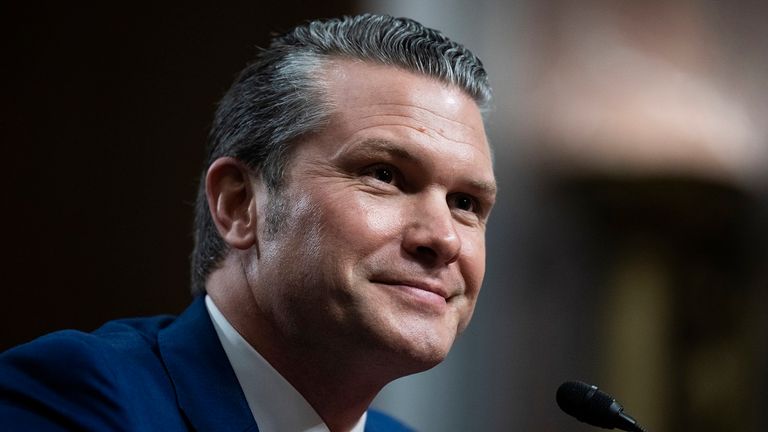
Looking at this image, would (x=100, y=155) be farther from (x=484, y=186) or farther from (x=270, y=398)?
(x=484, y=186)

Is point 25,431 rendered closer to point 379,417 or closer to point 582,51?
point 379,417

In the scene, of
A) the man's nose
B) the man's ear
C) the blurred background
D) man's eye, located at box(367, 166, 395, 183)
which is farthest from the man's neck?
the blurred background

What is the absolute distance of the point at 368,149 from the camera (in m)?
1.96

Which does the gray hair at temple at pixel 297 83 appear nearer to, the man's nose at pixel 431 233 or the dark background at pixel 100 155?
the man's nose at pixel 431 233

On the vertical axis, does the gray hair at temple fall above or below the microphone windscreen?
above

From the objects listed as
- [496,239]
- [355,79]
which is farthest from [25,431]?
[496,239]

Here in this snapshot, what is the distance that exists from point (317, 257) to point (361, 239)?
0.32 ft

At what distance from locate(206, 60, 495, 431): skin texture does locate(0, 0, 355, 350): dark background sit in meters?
0.97

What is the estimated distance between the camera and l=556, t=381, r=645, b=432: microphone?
1.89m

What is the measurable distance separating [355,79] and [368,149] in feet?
0.62

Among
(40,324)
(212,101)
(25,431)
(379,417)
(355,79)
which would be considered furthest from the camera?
(212,101)

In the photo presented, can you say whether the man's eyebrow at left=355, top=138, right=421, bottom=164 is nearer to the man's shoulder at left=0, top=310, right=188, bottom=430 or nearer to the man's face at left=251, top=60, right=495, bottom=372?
the man's face at left=251, top=60, right=495, bottom=372

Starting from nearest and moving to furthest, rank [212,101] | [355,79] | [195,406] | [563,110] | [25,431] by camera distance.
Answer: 1. [25,431]
2. [195,406]
3. [355,79]
4. [212,101]
5. [563,110]

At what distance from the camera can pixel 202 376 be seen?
198 cm
